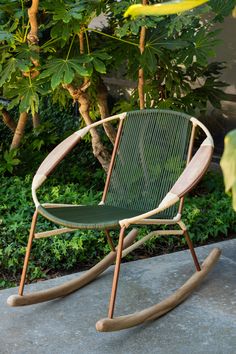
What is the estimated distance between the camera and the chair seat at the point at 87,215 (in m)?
2.63

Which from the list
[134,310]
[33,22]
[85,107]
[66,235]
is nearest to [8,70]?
[33,22]

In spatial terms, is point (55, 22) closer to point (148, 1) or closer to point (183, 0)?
point (148, 1)

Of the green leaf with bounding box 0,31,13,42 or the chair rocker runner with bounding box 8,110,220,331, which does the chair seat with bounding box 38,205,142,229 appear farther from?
the green leaf with bounding box 0,31,13,42

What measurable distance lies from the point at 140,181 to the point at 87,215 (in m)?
0.55

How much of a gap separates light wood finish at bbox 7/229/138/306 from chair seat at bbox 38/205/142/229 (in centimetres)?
27

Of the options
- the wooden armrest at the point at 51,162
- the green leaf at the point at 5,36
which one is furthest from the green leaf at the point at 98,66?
the wooden armrest at the point at 51,162

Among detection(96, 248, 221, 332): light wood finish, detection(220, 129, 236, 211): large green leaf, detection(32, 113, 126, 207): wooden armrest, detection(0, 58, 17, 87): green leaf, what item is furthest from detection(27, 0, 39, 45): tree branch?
detection(220, 129, 236, 211): large green leaf

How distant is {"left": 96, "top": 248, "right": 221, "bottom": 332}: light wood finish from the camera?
2447 mm

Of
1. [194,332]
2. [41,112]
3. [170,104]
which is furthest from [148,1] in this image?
[41,112]

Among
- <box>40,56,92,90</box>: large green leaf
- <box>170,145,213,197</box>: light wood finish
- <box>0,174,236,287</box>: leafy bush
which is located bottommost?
<box>0,174,236,287</box>: leafy bush

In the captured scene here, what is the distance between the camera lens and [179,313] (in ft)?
9.04

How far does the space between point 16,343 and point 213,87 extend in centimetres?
281

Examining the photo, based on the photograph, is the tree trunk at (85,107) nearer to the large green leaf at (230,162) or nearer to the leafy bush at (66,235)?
the leafy bush at (66,235)

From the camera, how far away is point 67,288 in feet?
9.61
